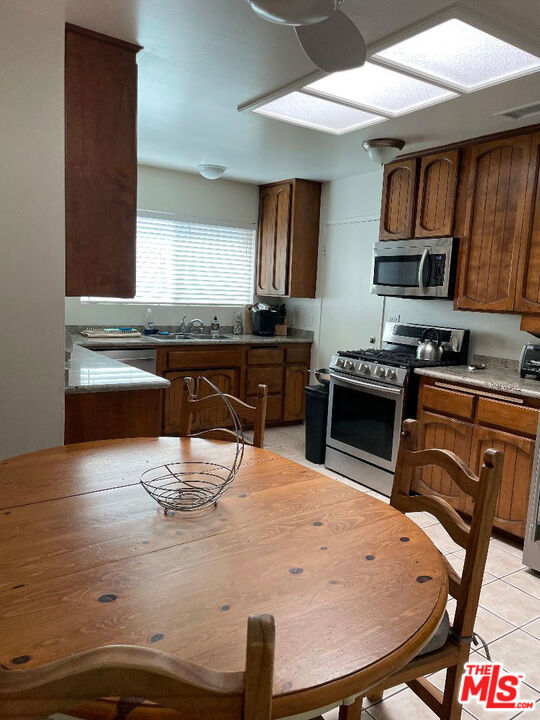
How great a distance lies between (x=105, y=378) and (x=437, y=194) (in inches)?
99.6

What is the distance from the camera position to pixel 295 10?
1220mm

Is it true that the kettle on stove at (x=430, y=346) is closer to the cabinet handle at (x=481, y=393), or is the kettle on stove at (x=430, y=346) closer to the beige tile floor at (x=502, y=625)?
the cabinet handle at (x=481, y=393)

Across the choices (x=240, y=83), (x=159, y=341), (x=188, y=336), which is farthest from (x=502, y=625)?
→ (x=188, y=336)

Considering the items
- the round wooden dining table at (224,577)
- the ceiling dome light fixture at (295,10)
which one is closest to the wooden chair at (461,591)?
the round wooden dining table at (224,577)

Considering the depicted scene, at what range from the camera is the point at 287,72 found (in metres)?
2.39

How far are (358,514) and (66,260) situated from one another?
5.34 feet

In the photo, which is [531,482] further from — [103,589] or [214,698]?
[214,698]

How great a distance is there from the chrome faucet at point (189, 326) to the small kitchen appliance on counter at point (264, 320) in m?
0.55

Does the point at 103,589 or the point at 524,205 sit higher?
the point at 524,205

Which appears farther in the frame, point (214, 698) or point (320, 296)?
point (320, 296)

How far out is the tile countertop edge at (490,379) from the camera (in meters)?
2.85

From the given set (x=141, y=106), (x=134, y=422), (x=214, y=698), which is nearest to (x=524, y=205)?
(x=141, y=106)

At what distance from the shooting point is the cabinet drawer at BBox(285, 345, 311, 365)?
513 cm

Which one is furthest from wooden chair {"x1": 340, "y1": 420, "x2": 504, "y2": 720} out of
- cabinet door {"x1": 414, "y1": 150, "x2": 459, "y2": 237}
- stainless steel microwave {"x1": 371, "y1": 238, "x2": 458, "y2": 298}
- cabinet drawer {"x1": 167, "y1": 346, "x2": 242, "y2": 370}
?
cabinet drawer {"x1": 167, "y1": 346, "x2": 242, "y2": 370}
